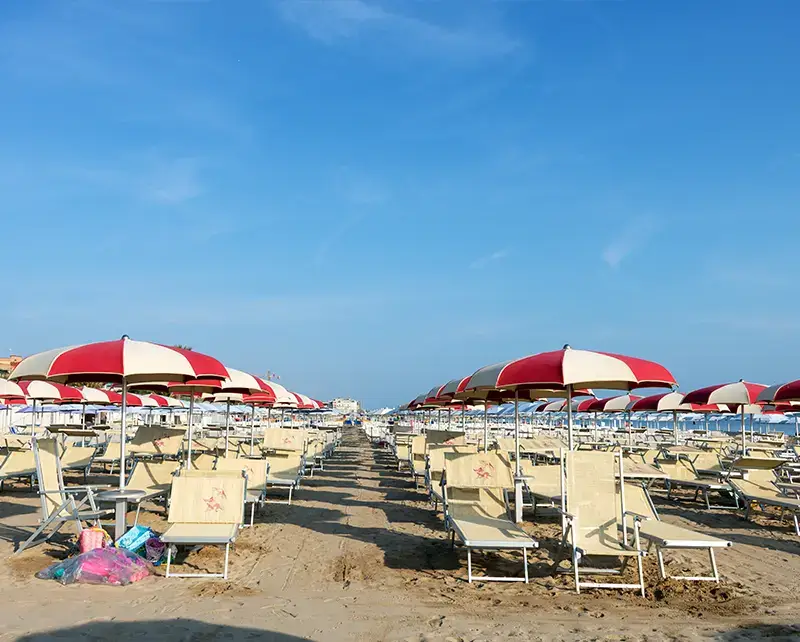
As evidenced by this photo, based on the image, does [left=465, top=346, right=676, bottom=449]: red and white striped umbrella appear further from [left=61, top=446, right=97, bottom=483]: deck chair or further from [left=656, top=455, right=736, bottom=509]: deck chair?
[left=61, top=446, right=97, bottom=483]: deck chair

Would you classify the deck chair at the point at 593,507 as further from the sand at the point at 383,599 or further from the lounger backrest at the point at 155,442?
the lounger backrest at the point at 155,442

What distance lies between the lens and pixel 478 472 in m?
7.45

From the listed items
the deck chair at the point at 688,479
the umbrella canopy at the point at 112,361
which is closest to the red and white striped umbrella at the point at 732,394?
the deck chair at the point at 688,479

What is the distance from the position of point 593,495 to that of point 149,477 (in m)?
5.16

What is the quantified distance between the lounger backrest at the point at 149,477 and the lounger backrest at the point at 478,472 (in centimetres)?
333

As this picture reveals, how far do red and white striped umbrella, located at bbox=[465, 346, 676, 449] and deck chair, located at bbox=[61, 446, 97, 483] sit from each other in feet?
26.9

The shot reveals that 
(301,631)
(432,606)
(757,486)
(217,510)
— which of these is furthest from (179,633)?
(757,486)

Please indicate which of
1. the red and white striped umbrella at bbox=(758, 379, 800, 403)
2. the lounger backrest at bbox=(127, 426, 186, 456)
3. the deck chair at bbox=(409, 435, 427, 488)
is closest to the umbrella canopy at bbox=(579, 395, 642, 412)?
the deck chair at bbox=(409, 435, 427, 488)

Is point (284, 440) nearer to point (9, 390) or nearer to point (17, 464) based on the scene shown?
point (17, 464)

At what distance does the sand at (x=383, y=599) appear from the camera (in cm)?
443

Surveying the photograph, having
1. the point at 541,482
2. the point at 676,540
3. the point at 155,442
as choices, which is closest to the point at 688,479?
the point at 541,482

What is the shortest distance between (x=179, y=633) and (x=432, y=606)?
1.81 m

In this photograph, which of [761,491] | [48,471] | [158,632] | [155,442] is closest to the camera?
[158,632]

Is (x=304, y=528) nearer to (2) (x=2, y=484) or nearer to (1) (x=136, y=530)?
(1) (x=136, y=530)
